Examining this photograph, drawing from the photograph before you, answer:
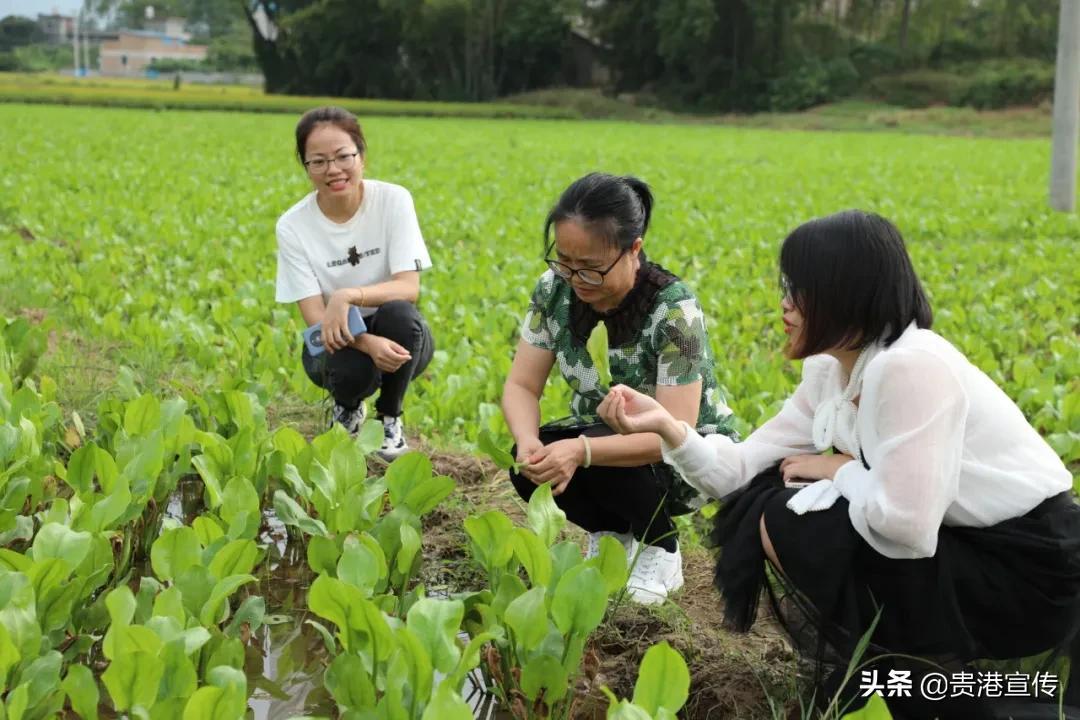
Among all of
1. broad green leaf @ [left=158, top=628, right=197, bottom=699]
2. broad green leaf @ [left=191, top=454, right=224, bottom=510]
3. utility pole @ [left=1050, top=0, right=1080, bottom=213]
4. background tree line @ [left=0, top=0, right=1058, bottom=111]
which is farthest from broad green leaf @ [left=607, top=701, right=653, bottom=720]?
background tree line @ [left=0, top=0, right=1058, bottom=111]

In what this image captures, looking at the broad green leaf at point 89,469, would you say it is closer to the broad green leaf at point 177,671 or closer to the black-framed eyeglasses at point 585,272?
the broad green leaf at point 177,671

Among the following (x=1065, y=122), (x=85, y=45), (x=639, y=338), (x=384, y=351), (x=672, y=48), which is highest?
(x=85, y=45)

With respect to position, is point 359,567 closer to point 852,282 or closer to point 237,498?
point 237,498

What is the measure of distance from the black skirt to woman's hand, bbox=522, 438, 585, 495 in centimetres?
57

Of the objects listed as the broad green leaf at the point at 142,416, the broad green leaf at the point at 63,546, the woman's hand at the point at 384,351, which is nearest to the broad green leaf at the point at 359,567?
the broad green leaf at the point at 63,546

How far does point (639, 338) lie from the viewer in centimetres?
302

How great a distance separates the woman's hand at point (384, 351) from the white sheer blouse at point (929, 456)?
64.7 inches

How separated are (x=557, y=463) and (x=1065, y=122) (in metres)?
11.6

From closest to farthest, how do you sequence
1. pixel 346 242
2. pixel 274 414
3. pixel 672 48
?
pixel 346 242, pixel 274 414, pixel 672 48

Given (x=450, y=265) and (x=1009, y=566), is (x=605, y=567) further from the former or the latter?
(x=450, y=265)

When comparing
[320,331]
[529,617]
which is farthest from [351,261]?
[529,617]

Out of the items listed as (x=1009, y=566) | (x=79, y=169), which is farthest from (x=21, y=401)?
(x=79, y=169)

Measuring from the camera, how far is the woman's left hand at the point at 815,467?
2.50 m

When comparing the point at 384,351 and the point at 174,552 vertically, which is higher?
the point at 384,351
